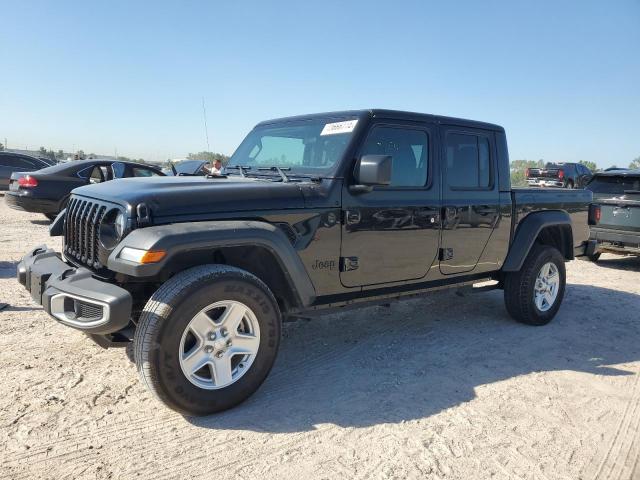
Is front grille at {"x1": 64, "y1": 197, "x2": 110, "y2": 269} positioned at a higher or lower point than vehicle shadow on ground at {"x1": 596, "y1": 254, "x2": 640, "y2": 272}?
higher

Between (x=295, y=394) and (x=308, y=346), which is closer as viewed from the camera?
(x=295, y=394)

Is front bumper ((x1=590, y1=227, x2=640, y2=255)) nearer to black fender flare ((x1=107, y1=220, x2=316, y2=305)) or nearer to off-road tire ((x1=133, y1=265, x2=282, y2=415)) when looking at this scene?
black fender flare ((x1=107, y1=220, x2=316, y2=305))

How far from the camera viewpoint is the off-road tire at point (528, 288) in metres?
4.92

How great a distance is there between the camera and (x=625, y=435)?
299 centimetres

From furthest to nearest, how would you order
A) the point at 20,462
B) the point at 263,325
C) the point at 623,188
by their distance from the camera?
the point at 623,188
the point at 263,325
the point at 20,462

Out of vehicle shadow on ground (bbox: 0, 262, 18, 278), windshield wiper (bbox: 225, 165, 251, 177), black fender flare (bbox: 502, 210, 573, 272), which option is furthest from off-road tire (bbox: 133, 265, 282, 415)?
vehicle shadow on ground (bbox: 0, 262, 18, 278)

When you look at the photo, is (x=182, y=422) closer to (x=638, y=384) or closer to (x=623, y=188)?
(x=638, y=384)

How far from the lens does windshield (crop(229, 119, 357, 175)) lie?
3695 millimetres


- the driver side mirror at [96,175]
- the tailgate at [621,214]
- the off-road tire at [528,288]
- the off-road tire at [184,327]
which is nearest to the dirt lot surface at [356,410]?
the off-road tire at [184,327]

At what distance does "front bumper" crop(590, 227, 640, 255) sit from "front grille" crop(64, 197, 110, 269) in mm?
7878

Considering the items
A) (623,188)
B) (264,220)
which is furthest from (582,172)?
(264,220)

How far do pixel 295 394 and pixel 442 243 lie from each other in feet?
5.98

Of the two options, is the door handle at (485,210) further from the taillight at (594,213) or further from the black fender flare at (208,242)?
the black fender flare at (208,242)

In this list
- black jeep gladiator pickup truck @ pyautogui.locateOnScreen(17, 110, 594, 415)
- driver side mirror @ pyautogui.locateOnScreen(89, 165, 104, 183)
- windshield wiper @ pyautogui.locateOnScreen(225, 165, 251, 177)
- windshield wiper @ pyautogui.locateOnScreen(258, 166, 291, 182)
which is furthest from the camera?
driver side mirror @ pyautogui.locateOnScreen(89, 165, 104, 183)
